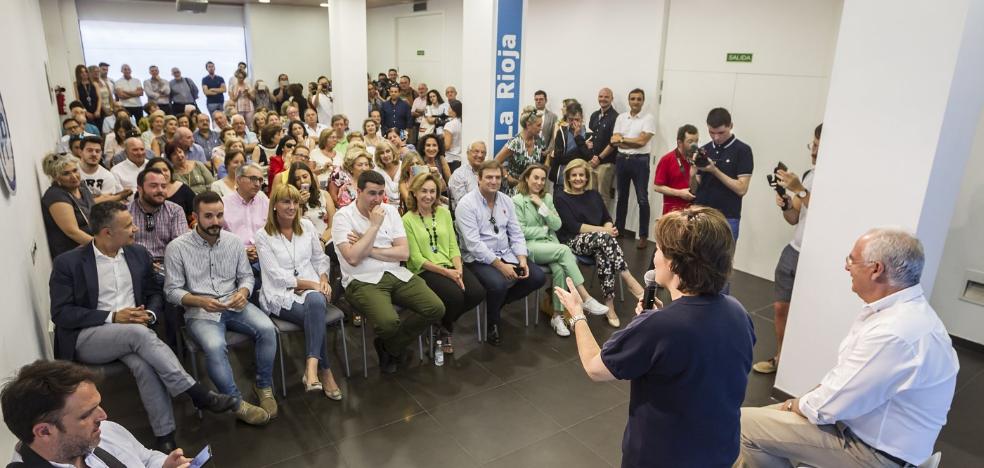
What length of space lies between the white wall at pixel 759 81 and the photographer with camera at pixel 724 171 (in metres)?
1.36

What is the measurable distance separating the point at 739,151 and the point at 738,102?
5.44 feet

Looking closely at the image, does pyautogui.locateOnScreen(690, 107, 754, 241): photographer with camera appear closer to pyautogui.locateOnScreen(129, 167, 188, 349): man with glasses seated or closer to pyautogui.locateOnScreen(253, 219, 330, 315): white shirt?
pyautogui.locateOnScreen(253, 219, 330, 315): white shirt

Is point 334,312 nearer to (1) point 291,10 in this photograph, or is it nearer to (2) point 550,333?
(2) point 550,333

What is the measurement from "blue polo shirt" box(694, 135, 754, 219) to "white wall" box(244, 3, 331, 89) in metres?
11.9

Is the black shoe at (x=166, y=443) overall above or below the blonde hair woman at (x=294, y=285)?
below

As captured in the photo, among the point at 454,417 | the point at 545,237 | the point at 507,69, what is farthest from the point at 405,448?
the point at 507,69

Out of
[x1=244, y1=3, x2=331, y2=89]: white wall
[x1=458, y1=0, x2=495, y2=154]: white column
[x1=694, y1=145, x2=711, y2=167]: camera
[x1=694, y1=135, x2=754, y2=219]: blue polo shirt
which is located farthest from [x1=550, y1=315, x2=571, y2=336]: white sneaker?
[x1=244, y1=3, x2=331, y2=89]: white wall

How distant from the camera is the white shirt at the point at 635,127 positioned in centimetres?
669

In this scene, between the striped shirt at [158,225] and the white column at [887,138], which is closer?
the white column at [887,138]

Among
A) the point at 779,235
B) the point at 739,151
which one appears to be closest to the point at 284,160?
the point at 739,151

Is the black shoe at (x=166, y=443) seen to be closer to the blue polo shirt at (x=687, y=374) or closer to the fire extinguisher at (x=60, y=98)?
the blue polo shirt at (x=687, y=374)

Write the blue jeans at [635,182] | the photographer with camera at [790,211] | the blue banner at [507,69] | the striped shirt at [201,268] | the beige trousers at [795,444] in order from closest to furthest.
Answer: the beige trousers at [795,444]
the striped shirt at [201,268]
the photographer with camera at [790,211]
the blue banner at [507,69]
the blue jeans at [635,182]

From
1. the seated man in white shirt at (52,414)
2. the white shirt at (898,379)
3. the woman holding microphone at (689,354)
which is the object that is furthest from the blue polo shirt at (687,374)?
→ the seated man in white shirt at (52,414)

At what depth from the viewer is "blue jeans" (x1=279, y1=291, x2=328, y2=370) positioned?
3570 millimetres
